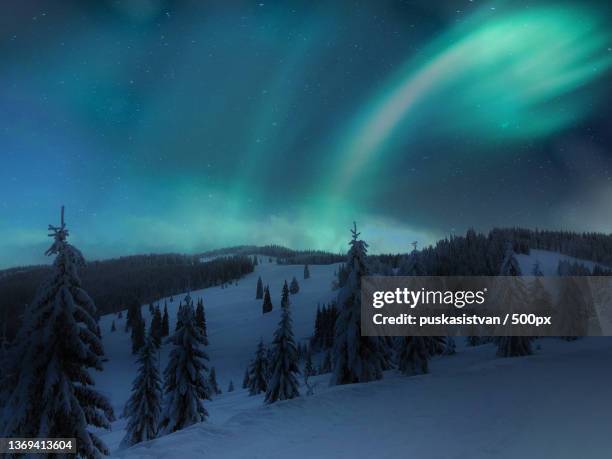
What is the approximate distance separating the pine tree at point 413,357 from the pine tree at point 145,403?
20.2m

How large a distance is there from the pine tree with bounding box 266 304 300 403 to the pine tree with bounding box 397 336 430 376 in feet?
30.1

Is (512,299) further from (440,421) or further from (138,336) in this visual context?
(138,336)

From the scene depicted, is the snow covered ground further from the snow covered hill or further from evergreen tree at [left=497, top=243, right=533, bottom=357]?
the snow covered hill

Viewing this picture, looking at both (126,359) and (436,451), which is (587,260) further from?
(436,451)

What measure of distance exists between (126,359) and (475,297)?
9236cm

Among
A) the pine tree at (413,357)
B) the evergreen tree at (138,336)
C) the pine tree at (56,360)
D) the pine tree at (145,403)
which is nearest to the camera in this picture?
the pine tree at (56,360)

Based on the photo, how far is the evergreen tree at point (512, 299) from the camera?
38.2 metres

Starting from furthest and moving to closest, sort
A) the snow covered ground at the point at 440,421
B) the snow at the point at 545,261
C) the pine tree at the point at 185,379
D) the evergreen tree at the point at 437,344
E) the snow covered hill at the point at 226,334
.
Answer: the snow at the point at 545,261, the snow covered hill at the point at 226,334, the evergreen tree at the point at 437,344, the pine tree at the point at 185,379, the snow covered ground at the point at 440,421

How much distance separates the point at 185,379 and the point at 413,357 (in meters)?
18.3

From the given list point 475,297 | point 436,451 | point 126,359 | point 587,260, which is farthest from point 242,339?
point 587,260

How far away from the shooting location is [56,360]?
12.6m

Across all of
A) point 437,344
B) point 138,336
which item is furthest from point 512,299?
point 138,336

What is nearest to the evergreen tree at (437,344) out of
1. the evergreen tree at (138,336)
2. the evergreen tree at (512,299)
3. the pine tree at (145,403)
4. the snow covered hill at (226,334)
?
the evergreen tree at (512,299)

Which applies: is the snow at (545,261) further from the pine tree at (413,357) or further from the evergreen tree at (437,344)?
the pine tree at (413,357)
